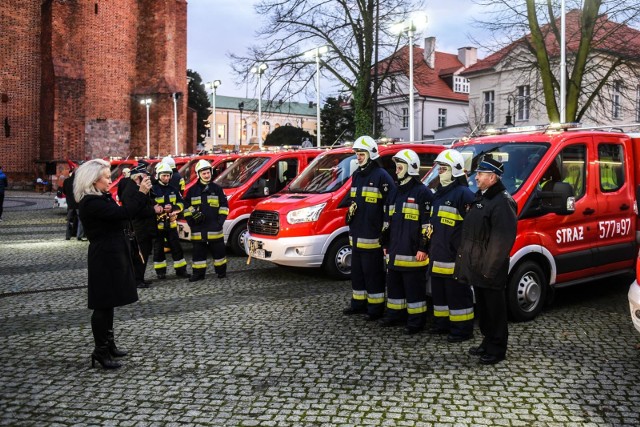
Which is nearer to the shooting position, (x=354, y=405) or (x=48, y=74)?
(x=354, y=405)

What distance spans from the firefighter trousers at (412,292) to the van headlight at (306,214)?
2.73 metres

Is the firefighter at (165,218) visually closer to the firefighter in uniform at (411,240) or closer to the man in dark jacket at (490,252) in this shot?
the firefighter in uniform at (411,240)

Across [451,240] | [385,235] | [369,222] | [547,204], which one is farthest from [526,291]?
[369,222]

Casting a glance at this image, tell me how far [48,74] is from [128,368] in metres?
36.2

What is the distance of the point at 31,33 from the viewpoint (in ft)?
124

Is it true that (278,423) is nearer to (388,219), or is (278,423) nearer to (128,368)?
(128,368)

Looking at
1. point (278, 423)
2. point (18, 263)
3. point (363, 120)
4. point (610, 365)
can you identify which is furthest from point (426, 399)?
point (363, 120)

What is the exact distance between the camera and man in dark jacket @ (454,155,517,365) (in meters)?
5.27

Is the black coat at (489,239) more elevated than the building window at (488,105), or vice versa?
the building window at (488,105)

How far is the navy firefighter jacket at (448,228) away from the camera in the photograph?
6160mm

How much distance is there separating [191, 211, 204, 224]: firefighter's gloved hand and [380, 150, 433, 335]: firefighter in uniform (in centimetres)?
395

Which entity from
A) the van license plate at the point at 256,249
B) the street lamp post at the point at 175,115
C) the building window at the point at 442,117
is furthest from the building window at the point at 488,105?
the van license plate at the point at 256,249

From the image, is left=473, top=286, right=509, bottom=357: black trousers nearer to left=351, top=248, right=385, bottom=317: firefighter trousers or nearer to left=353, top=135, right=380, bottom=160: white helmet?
left=351, top=248, right=385, bottom=317: firefighter trousers

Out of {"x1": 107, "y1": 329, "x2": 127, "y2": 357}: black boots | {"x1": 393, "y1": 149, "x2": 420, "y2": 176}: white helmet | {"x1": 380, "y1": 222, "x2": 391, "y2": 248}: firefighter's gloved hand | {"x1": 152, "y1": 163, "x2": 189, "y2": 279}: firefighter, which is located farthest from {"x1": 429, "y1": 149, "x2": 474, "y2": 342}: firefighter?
{"x1": 152, "y1": 163, "x2": 189, "y2": 279}: firefighter
